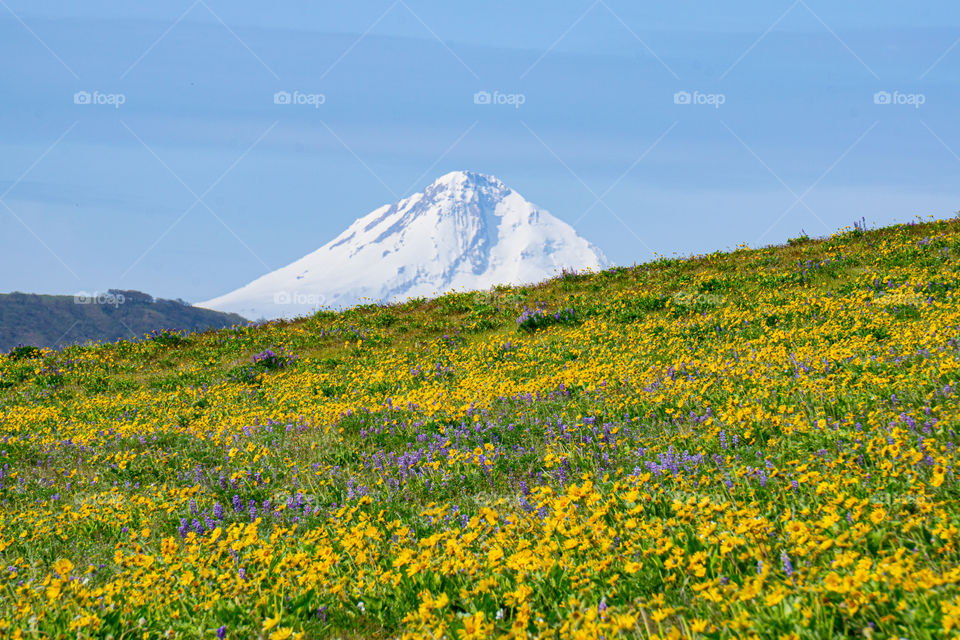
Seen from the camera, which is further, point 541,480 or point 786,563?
point 541,480

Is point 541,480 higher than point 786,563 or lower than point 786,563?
higher

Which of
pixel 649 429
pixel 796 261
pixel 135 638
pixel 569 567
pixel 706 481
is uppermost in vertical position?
pixel 796 261

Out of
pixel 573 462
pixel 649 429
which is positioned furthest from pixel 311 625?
pixel 649 429

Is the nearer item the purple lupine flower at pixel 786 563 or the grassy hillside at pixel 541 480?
the purple lupine flower at pixel 786 563

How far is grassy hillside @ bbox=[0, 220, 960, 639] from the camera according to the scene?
11.5 feet

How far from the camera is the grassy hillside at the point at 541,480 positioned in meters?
3.52

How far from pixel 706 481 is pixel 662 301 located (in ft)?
38.7

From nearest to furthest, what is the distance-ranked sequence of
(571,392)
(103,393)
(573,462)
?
(573,462)
(571,392)
(103,393)

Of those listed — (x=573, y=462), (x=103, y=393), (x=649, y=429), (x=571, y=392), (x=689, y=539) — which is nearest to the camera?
Result: (x=689, y=539)

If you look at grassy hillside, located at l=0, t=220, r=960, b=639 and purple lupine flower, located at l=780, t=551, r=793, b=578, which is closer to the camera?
purple lupine flower, located at l=780, t=551, r=793, b=578

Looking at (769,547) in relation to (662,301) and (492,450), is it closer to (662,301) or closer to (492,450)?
(492,450)

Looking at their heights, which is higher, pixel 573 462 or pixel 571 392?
pixel 571 392

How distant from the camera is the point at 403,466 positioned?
23.6 ft

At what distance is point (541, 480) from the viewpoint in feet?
21.1
